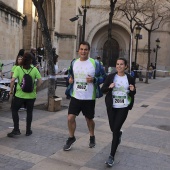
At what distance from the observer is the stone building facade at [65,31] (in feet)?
52.6

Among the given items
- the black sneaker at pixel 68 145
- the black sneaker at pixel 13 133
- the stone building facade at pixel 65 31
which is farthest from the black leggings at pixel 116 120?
the stone building facade at pixel 65 31

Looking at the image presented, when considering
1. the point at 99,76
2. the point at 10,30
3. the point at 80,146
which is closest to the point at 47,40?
the point at 99,76

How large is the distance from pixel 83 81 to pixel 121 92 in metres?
0.82

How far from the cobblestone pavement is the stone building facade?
26.0 ft

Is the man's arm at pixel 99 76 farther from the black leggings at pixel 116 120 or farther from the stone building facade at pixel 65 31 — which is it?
the stone building facade at pixel 65 31

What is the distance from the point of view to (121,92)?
5.20 m

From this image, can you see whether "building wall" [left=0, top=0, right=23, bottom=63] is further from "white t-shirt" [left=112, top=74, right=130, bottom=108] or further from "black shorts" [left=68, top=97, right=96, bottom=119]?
"white t-shirt" [left=112, top=74, right=130, bottom=108]

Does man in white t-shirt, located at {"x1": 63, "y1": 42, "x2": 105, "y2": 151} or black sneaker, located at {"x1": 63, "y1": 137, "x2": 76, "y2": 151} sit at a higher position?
man in white t-shirt, located at {"x1": 63, "y1": 42, "x2": 105, "y2": 151}

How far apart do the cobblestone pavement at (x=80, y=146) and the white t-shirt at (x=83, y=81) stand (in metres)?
1.08

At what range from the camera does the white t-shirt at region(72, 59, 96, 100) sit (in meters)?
5.65

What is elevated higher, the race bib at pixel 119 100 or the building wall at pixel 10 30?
the building wall at pixel 10 30

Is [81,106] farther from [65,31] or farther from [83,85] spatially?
[65,31]

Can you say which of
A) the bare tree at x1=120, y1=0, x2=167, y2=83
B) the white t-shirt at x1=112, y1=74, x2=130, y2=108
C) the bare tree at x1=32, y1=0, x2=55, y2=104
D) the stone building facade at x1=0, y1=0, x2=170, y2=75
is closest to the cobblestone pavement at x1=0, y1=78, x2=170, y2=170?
the white t-shirt at x1=112, y1=74, x2=130, y2=108

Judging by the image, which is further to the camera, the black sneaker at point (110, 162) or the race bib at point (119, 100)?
the race bib at point (119, 100)
